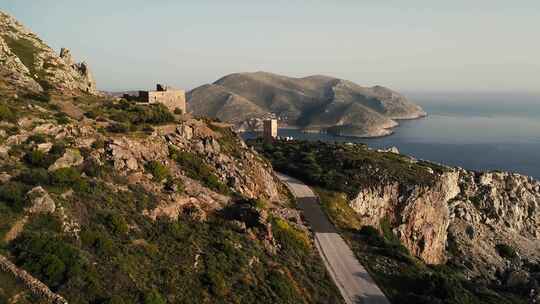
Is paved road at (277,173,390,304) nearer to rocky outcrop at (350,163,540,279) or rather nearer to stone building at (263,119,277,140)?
rocky outcrop at (350,163,540,279)

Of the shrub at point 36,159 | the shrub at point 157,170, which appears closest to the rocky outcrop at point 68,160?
the shrub at point 36,159

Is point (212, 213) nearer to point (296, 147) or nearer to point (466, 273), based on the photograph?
point (466, 273)

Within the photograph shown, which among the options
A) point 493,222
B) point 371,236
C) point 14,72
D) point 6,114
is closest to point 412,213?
point 371,236

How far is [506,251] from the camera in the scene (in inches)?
3246

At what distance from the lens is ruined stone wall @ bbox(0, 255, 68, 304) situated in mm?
21953

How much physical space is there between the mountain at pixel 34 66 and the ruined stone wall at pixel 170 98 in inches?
394

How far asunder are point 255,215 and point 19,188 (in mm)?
18800

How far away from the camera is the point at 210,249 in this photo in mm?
33750

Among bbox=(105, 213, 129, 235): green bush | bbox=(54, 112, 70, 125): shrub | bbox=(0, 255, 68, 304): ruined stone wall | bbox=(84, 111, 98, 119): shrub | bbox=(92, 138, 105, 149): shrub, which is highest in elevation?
bbox=(84, 111, 98, 119): shrub

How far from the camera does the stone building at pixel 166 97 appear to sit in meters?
63.9

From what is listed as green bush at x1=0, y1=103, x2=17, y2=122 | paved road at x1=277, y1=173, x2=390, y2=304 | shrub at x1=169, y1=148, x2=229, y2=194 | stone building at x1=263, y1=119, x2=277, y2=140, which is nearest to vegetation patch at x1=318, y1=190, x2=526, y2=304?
paved road at x1=277, y1=173, x2=390, y2=304

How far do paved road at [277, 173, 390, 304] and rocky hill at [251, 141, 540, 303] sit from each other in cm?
134

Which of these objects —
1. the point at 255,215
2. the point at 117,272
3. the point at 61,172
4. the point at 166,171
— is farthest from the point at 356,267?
the point at 61,172

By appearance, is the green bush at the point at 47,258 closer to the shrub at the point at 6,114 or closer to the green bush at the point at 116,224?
the green bush at the point at 116,224
